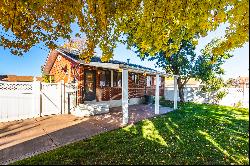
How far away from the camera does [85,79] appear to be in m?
17.2

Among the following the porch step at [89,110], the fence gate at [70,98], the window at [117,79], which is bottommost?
the porch step at [89,110]

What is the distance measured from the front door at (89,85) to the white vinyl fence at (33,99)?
216cm

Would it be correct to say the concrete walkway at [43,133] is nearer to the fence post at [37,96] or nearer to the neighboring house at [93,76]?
the fence post at [37,96]

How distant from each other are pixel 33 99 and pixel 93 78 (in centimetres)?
576

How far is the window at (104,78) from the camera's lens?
61.1ft

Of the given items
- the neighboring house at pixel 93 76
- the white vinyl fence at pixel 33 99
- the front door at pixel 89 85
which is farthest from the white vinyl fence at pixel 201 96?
the white vinyl fence at pixel 33 99

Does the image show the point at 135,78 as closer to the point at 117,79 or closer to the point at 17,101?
the point at 117,79

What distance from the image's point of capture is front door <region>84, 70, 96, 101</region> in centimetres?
1719

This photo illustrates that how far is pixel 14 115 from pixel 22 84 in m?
1.71

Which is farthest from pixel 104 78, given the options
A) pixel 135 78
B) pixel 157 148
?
pixel 157 148

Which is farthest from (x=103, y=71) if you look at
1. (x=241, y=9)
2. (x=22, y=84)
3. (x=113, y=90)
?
(x=241, y=9)

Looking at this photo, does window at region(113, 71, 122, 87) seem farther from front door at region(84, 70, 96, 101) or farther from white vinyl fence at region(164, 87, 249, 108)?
white vinyl fence at region(164, 87, 249, 108)

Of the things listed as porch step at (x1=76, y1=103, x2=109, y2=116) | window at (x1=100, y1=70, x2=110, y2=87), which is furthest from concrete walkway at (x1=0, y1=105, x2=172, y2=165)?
window at (x1=100, y1=70, x2=110, y2=87)

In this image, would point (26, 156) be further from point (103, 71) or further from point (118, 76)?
point (118, 76)
